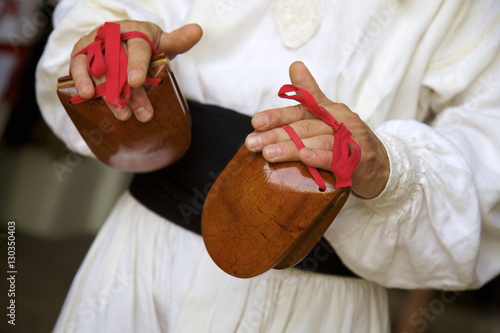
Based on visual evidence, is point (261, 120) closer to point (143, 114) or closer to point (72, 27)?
point (143, 114)

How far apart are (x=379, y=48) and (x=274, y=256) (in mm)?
466

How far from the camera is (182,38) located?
97cm

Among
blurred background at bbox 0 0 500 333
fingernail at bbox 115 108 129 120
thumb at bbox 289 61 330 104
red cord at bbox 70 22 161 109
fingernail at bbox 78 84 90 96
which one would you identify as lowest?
blurred background at bbox 0 0 500 333

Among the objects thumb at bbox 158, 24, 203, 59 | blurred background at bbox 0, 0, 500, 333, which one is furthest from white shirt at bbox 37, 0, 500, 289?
blurred background at bbox 0, 0, 500, 333

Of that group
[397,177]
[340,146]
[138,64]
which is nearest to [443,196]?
[397,177]

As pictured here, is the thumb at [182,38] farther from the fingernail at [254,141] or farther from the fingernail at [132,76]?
the fingernail at [254,141]

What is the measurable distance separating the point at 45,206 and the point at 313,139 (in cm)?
270

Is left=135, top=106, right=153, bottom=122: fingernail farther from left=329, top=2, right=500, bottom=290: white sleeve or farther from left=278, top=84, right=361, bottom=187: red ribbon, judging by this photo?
left=329, top=2, right=500, bottom=290: white sleeve

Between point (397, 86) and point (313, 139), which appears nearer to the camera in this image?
point (313, 139)

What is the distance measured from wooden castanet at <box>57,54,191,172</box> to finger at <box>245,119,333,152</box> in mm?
190

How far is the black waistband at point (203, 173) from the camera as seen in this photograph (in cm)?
104

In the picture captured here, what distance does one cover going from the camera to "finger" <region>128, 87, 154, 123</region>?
0.90 meters

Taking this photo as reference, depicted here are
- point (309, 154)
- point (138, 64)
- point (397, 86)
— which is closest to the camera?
point (309, 154)

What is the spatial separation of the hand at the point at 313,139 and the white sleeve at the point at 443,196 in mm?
37
